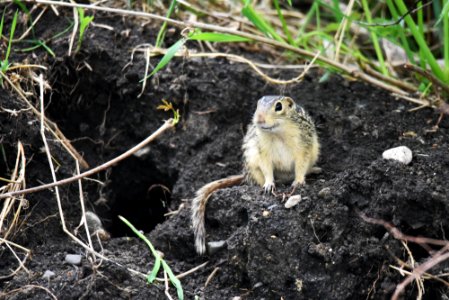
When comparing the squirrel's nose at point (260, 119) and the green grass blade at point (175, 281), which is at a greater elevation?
the squirrel's nose at point (260, 119)

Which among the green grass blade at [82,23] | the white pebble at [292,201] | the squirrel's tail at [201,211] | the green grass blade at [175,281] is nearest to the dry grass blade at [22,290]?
the green grass blade at [175,281]

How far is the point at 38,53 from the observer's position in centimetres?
493

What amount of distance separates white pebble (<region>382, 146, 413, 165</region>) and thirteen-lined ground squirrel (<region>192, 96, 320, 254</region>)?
496 mm

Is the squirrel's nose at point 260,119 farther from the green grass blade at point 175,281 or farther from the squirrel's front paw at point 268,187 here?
the green grass blade at point 175,281

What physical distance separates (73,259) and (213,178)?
1.17 m

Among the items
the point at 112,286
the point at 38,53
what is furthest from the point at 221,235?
the point at 38,53

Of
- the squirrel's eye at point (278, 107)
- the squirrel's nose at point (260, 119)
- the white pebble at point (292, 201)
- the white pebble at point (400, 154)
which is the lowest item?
the white pebble at point (292, 201)

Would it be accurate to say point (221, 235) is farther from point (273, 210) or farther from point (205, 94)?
point (205, 94)

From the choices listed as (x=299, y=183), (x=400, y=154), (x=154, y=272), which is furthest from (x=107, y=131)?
(x=400, y=154)

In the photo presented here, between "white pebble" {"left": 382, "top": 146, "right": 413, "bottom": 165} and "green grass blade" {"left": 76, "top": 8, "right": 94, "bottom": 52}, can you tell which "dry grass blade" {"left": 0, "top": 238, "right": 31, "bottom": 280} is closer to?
"green grass blade" {"left": 76, "top": 8, "right": 94, "bottom": 52}

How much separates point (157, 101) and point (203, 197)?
106cm

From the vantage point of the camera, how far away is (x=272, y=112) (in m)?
4.35

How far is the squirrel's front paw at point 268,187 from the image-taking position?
4.12 metres

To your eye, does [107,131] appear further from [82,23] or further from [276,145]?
[276,145]
